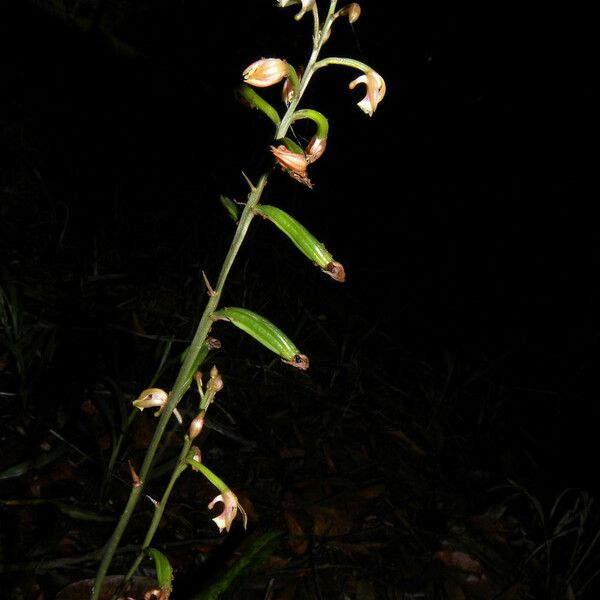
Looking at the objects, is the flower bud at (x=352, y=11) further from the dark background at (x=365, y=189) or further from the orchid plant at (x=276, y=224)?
the dark background at (x=365, y=189)

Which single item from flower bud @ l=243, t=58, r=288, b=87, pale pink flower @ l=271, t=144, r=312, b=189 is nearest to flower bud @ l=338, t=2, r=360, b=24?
Result: flower bud @ l=243, t=58, r=288, b=87

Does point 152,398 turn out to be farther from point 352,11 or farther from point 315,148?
point 352,11

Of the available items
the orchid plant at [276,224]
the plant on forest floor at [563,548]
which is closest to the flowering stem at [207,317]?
the orchid plant at [276,224]

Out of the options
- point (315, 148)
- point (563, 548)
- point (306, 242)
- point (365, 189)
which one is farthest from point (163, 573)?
point (365, 189)

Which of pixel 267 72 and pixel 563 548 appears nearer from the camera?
pixel 267 72

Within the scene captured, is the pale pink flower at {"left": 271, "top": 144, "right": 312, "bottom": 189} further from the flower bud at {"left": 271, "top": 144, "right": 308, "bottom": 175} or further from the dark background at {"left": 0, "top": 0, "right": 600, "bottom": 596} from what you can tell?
the dark background at {"left": 0, "top": 0, "right": 600, "bottom": 596}
